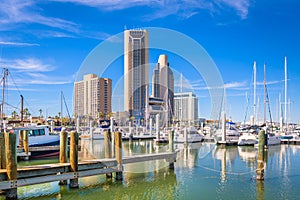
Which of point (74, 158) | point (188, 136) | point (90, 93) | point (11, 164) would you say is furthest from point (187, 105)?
point (11, 164)

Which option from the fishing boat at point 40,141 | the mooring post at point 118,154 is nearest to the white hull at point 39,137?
the fishing boat at point 40,141

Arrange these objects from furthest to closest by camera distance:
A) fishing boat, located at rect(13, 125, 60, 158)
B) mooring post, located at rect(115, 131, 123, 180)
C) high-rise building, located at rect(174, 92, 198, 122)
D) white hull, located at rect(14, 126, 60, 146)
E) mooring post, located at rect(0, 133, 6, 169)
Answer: high-rise building, located at rect(174, 92, 198, 122) < white hull, located at rect(14, 126, 60, 146) < fishing boat, located at rect(13, 125, 60, 158) < mooring post, located at rect(115, 131, 123, 180) < mooring post, located at rect(0, 133, 6, 169)

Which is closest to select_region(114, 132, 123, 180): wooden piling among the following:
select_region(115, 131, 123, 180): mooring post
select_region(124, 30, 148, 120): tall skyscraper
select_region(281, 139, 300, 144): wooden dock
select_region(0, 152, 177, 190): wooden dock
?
select_region(115, 131, 123, 180): mooring post

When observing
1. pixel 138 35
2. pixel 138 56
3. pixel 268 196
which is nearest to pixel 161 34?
pixel 138 35

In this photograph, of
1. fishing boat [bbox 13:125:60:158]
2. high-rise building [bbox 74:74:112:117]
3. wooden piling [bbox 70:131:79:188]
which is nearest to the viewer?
wooden piling [bbox 70:131:79:188]

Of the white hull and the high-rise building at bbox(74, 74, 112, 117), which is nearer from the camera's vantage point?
the white hull

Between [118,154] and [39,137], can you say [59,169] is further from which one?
[39,137]

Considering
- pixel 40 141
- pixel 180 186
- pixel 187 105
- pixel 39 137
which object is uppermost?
pixel 187 105

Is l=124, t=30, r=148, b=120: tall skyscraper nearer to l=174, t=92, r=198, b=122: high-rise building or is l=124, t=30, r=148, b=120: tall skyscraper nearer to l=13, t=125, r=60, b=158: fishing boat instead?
l=13, t=125, r=60, b=158: fishing boat

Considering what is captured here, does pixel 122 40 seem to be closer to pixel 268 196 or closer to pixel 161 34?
pixel 161 34
